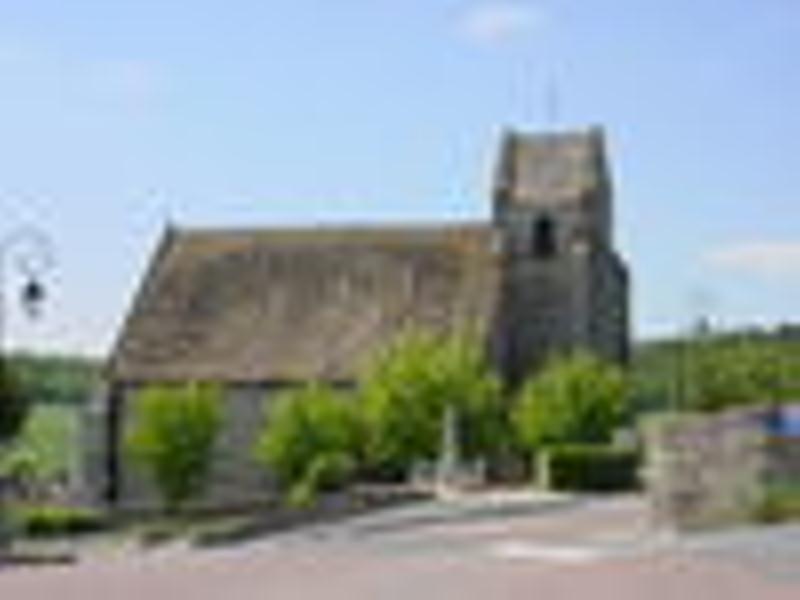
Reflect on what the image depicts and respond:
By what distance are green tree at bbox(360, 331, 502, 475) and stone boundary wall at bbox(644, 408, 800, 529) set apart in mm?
46128

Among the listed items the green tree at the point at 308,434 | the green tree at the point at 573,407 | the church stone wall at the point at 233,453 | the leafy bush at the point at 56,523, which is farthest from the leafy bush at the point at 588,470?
the church stone wall at the point at 233,453

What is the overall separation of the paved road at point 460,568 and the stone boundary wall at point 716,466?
0.91 metres

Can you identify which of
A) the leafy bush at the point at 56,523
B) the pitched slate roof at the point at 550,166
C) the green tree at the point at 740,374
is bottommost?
the leafy bush at the point at 56,523

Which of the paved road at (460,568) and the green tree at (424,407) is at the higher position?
the green tree at (424,407)

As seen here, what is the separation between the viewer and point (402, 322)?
9725 cm

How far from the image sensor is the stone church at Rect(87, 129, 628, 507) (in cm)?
A: 9712

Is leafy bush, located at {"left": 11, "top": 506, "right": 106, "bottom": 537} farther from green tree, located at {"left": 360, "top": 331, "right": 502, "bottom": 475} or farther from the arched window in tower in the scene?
the arched window in tower

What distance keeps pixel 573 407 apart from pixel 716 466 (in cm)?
5042

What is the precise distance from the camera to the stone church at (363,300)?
97125mm

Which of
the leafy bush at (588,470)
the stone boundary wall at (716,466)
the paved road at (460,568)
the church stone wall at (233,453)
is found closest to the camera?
the paved road at (460,568)

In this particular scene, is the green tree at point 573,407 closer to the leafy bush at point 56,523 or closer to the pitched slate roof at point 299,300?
the pitched slate roof at point 299,300

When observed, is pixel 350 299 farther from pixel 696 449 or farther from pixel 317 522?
pixel 696 449

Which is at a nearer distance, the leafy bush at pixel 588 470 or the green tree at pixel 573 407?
the leafy bush at pixel 588 470

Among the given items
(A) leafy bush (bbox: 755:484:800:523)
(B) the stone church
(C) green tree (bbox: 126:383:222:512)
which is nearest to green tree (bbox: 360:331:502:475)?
(C) green tree (bbox: 126:383:222:512)
